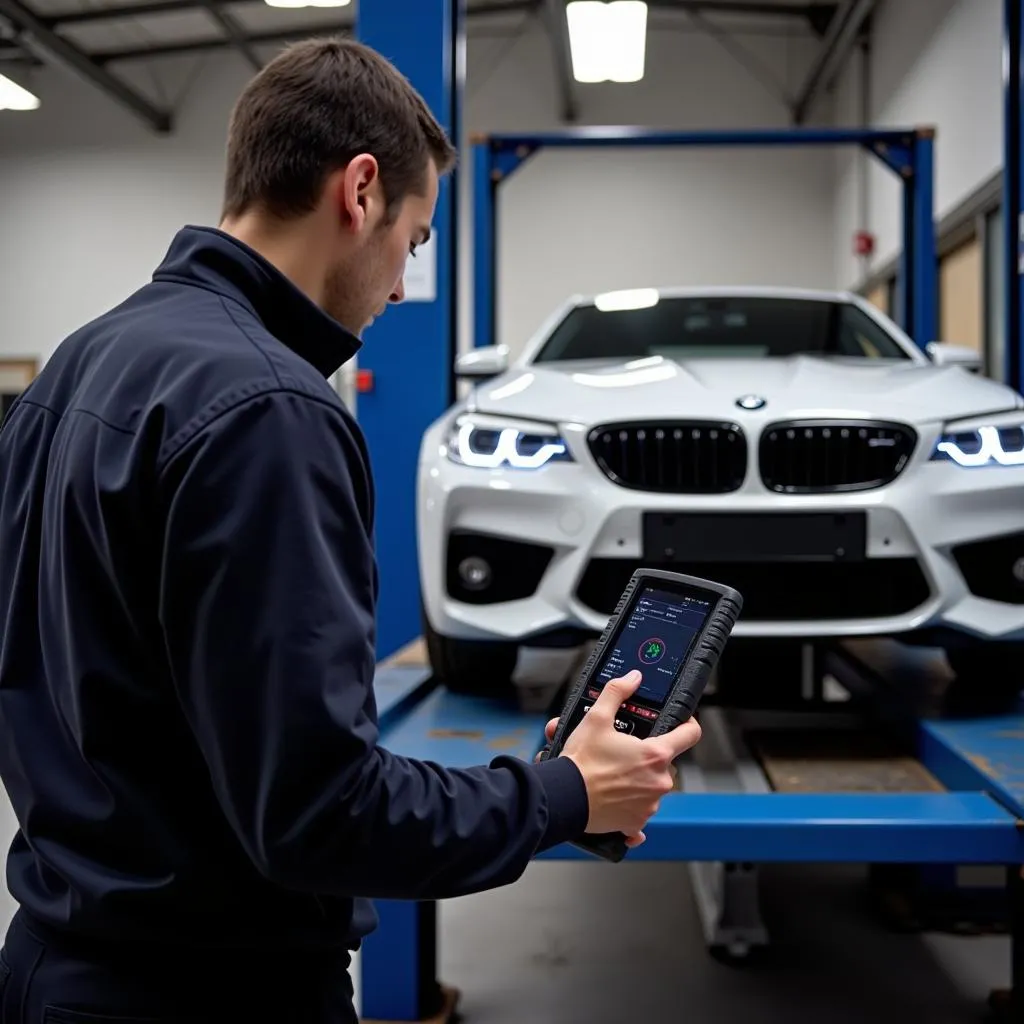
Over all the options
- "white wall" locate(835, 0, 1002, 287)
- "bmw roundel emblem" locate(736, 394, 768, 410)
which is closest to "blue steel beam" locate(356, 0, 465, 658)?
"bmw roundel emblem" locate(736, 394, 768, 410)

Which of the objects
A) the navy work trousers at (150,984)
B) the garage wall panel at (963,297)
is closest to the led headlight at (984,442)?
the navy work trousers at (150,984)

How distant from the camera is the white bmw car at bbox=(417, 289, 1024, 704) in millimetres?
2359

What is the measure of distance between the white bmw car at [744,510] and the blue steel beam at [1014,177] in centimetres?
106

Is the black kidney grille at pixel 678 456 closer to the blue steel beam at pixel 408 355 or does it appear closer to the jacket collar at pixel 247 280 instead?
the blue steel beam at pixel 408 355

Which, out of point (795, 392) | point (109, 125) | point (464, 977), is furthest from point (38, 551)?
point (109, 125)

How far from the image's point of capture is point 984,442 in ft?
Result: 8.00

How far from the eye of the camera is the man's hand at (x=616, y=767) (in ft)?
3.22

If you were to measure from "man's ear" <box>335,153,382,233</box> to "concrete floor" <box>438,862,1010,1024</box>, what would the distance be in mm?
2118

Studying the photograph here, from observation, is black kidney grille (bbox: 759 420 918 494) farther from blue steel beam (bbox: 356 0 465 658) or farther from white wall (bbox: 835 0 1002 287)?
white wall (bbox: 835 0 1002 287)

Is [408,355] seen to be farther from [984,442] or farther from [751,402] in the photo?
[984,442]

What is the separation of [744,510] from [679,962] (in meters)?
1.26

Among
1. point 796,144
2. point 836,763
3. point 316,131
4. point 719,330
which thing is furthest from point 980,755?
point 796,144

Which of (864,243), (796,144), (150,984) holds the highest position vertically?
(864,243)

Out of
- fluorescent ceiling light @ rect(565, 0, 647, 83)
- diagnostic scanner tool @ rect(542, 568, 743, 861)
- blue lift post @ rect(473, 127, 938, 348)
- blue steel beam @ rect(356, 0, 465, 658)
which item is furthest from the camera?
fluorescent ceiling light @ rect(565, 0, 647, 83)
